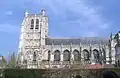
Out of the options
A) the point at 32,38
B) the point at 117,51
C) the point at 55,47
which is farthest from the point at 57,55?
the point at 117,51

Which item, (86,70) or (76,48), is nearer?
(86,70)

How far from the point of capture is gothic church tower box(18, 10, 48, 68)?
102044mm

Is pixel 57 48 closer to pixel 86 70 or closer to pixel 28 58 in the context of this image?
pixel 28 58

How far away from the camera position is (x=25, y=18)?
10856 centimetres

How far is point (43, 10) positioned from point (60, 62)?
23699 millimetres

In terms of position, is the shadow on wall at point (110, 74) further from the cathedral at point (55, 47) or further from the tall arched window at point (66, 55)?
the tall arched window at point (66, 55)

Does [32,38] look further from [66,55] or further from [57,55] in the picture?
[66,55]

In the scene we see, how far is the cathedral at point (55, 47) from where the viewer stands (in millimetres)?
100062

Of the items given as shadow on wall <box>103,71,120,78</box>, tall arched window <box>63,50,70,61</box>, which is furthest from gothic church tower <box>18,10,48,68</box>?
shadow on wall <box>103,71,120,78</box>

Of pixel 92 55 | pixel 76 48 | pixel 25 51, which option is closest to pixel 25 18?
pixel 25 51

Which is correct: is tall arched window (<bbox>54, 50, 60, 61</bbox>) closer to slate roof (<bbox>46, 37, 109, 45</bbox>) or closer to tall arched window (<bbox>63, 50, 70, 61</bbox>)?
tall arched window (<bbox>63, 50, 70, 61</bbox>)

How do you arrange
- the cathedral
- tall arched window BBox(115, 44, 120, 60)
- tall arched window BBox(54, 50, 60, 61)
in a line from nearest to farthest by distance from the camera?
tall arched window BBox(115, 44, 120, 60)
the cathedral
tall arched window BBox(54, 50, 60, 61)

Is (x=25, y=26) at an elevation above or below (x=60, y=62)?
above

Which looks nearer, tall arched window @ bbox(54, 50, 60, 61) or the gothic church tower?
the gothic church tower
